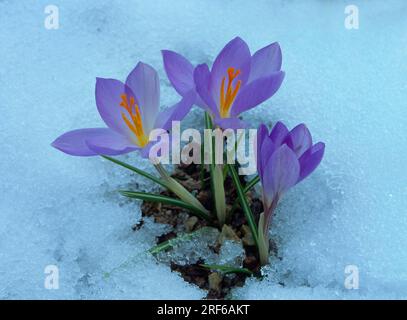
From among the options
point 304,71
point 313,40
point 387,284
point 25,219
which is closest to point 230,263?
point 387,284

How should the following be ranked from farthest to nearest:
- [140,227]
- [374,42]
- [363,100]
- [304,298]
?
[374,42] → [363,100] → [140,227] → [304,298]

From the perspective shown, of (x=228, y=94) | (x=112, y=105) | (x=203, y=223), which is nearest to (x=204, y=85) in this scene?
(x=228, y=94)

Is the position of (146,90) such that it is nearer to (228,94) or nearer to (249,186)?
(228,94)

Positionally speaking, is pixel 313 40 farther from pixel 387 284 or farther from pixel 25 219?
pixel 25 219

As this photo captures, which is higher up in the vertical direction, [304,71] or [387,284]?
[304,71]

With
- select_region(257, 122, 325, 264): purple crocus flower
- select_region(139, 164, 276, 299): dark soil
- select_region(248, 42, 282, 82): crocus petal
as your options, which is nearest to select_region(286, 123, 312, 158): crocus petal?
select_region(257, 122, 325, 264): purple crocus flower
